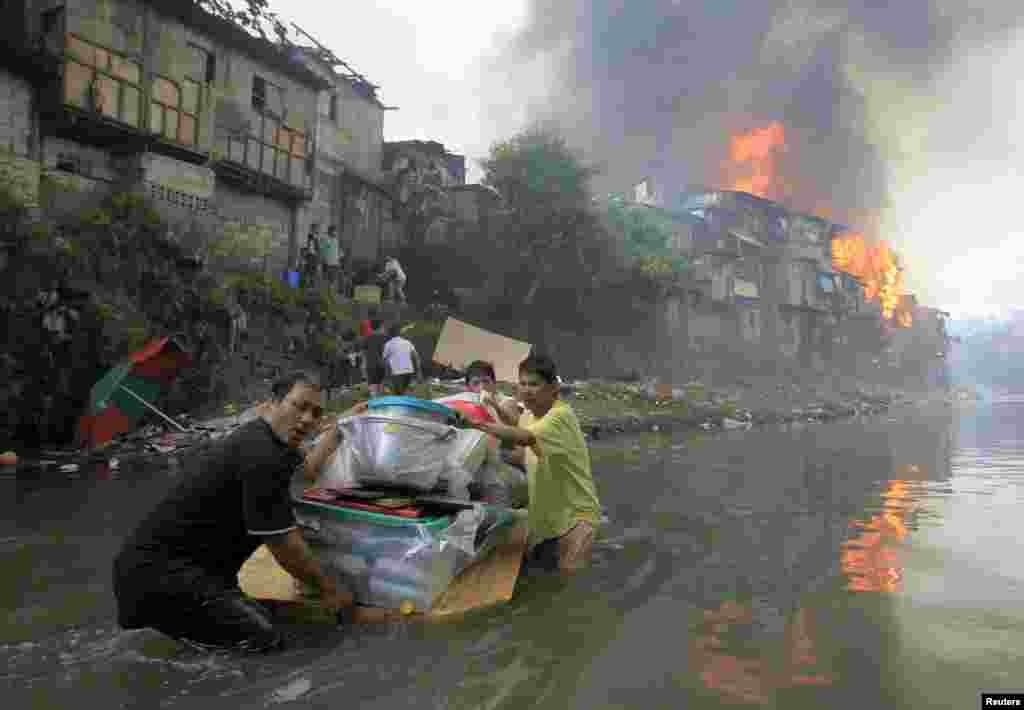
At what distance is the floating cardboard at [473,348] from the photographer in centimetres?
1942

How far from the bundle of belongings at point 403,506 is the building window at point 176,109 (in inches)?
632

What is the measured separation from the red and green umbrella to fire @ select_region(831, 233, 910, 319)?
5286cm

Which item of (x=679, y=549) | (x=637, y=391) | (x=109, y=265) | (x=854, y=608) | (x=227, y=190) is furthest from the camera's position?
(x=637, y=391)

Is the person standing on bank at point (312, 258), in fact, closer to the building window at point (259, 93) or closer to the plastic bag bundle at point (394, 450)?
the building window at point (259, 93)

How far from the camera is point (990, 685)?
3.45m

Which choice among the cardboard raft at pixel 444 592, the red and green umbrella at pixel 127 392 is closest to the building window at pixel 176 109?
the red and green umbrella at pixel 127 392

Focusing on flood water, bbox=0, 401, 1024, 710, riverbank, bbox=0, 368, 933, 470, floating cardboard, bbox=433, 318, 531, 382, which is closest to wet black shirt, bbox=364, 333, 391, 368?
riverbank, bbox=0, 368, 933, 470

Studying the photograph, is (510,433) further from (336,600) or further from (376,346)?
(376,346)

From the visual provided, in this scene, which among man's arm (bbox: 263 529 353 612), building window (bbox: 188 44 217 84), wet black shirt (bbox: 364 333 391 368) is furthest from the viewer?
building window (bbox: 188 44 217 84)

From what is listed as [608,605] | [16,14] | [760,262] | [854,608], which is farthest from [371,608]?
[760,262]

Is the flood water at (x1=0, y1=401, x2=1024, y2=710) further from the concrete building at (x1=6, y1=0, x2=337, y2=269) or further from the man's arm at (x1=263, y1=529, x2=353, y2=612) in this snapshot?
the concrete building at (x1=6, y1=0, x2=337, y2=269)

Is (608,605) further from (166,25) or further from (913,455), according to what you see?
(166,25)

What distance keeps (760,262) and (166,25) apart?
37.9 meters

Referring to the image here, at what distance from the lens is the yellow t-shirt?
16.4ft
